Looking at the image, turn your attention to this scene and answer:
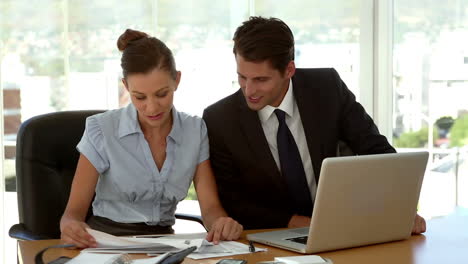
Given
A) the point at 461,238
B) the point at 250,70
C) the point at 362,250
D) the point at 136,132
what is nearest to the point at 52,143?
the point at 136,132

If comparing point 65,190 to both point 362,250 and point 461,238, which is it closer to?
point 362,250

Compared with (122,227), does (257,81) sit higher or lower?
higher

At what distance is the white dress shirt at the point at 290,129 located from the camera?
271cm

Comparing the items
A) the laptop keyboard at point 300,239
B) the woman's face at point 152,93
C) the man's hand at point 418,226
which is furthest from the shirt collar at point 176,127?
the man's hand at point 418,226

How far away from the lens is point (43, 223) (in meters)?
2.67

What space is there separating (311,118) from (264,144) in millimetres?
222

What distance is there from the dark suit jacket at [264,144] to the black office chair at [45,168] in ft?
0.62

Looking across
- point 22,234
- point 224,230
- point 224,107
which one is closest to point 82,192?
point 22,234

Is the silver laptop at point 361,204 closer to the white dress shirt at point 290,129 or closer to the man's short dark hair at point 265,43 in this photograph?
the white dress shirt at point 290,129

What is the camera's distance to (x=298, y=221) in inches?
102

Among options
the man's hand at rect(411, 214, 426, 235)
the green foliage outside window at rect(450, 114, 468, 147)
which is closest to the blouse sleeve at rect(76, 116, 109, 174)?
the man's hand at rect(411, 214, 426, 235)

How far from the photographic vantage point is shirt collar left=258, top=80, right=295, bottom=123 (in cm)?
272

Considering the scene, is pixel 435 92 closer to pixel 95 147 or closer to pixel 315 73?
pixel 315 73

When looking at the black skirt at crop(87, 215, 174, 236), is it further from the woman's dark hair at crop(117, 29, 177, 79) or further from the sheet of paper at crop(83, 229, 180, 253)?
the woman's dark hair at crop(117, 29, 177, 79)
